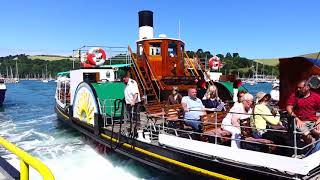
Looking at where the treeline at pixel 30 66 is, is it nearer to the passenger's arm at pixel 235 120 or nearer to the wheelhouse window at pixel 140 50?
the wheelhouse window at pixel 140 50

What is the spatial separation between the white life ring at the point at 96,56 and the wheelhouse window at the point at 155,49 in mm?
2394

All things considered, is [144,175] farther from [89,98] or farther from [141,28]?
[141,28]

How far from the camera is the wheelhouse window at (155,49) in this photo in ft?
45.7

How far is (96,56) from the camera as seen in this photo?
49.0ft

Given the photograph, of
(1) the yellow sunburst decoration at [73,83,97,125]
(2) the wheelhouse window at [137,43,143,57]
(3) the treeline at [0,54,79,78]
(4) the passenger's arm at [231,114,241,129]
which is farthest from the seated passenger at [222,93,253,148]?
(3) the treeline at [0,54,79,78]

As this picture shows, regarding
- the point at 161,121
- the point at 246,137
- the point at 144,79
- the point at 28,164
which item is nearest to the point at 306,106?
the point at 246,137

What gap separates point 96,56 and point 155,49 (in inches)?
106

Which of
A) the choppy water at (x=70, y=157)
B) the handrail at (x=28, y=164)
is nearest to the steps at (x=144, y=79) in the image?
the choppy water at (x=70, y=157)

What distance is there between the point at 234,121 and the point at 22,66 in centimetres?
19967

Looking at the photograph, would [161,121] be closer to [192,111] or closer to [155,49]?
[192,111]

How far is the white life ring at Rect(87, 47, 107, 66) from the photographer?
1486 cm

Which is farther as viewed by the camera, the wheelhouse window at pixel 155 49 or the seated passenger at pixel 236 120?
the wheelhouse window at pixel 155 49

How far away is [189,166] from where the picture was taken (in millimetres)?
7242

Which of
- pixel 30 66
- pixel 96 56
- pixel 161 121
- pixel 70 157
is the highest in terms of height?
pixel 30 66
